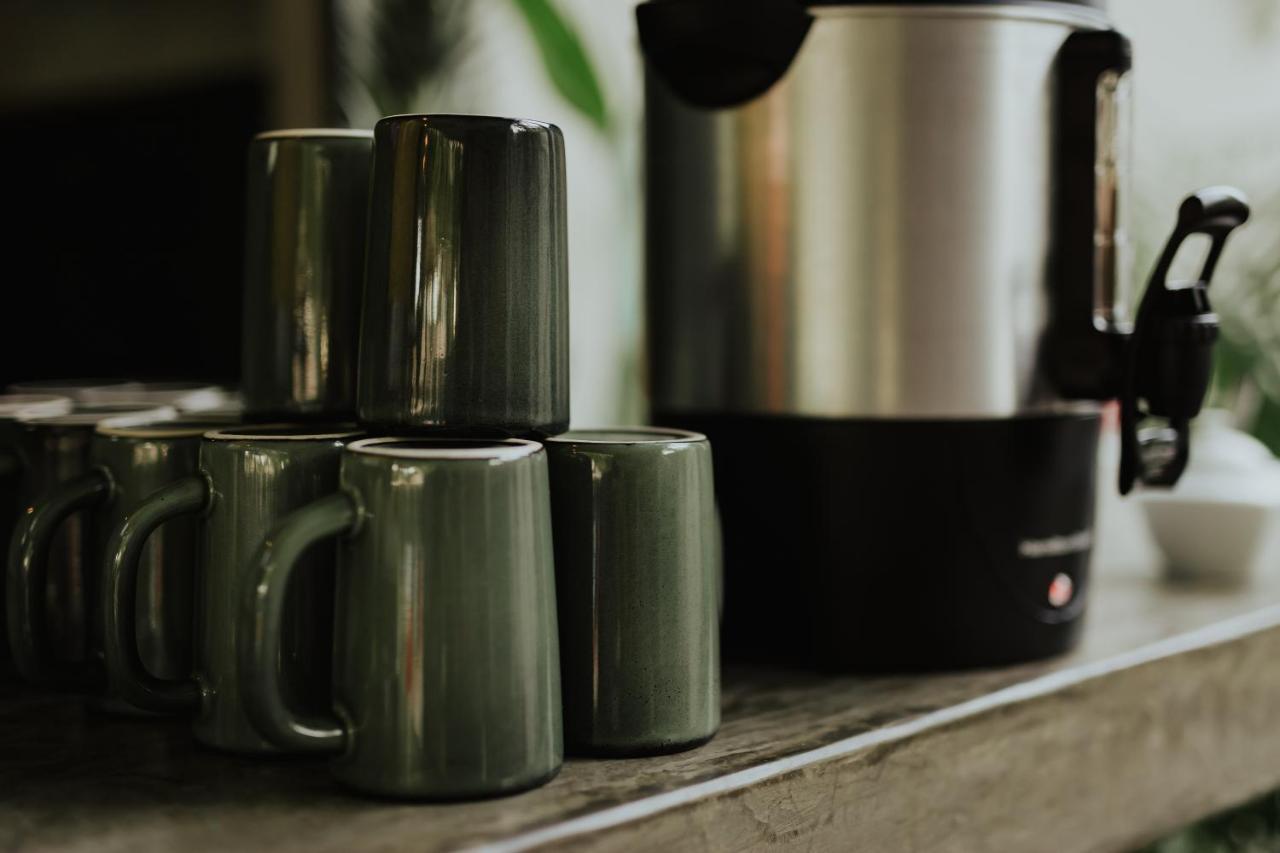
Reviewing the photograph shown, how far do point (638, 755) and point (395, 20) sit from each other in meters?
1.14

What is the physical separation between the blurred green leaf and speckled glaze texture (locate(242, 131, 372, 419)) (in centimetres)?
81

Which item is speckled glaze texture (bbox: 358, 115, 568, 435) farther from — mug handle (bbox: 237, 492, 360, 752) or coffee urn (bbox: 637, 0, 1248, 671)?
coffee urn (bbox: 637, 0, 1248, 671)

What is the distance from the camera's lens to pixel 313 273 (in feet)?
2.08

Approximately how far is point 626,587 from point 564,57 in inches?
39.0

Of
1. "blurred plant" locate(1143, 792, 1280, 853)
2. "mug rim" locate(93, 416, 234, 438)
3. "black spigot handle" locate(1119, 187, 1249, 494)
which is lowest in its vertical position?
"blurred plant" locate(1143, 792, 1280, 853)

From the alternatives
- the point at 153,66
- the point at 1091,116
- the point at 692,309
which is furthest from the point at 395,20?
the point at 1091,116

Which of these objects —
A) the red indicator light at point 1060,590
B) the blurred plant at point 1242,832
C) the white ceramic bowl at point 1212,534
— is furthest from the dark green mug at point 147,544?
the blurred plant at point 1242,832

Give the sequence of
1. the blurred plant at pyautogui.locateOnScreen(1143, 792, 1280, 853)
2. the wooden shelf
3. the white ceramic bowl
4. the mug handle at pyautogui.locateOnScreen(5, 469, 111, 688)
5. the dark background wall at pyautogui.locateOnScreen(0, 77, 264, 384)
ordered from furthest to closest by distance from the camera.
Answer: the dark background wall at pyautogui.locateOnScreen(0, 77, 264, 384) < the blurred plant at pyautogui.locateOnScreen(1143, 792, 1280, 853) < the white ceramic bowl < the mug handle at pyautogui.locateOnScreen(5, 469, 111, 688) < the wooden shelf

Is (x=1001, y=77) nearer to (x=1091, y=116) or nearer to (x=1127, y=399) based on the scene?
(x=1091, y=116)

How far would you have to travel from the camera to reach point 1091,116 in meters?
0.74

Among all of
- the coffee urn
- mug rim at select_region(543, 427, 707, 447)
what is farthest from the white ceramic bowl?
mug rim at select_region(543, 427, 707, 447)

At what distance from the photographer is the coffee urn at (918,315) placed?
0.71m

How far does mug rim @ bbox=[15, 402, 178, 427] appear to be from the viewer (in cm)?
67

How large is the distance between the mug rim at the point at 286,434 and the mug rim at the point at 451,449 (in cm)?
2
